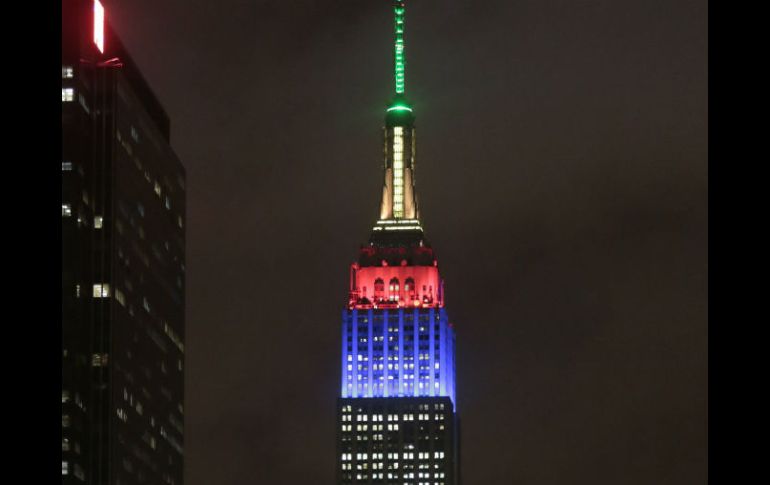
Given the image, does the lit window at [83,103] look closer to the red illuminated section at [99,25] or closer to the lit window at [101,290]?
the red illuminated section at [99,25]

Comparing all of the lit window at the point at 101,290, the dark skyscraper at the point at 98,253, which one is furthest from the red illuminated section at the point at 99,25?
the lit window at the point at 101,290

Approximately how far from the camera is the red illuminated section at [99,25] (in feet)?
599

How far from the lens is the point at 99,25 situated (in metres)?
187

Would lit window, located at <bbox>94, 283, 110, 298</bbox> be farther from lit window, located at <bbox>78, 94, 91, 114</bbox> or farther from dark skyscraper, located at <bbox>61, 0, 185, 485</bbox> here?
lit window, located at <bbox>78, 94, 91, 114</bbox>

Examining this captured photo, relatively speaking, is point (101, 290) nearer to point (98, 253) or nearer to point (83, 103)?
point (98, 253)

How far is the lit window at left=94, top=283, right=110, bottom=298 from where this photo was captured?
595ft

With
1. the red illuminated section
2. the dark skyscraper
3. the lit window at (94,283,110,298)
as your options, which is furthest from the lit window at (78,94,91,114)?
the lit window at (94,283,110,298)

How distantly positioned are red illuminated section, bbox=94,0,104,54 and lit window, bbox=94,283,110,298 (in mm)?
21771

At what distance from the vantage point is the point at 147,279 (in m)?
197

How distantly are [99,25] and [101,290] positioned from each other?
84.5 feet

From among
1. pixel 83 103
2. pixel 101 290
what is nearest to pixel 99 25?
pixel 83 103
